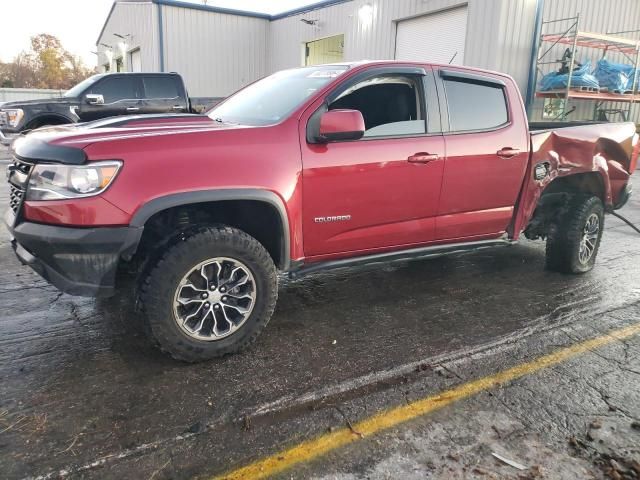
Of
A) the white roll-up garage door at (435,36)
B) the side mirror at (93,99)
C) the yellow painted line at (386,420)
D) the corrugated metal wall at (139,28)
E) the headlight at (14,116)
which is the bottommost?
the yellow painted line at (386,420)

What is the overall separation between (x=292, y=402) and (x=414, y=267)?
8.97ft

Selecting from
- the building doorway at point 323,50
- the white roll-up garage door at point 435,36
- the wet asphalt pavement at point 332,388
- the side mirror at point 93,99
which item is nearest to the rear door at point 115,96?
the side mirror at point 93,99

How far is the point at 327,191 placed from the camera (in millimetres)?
3250

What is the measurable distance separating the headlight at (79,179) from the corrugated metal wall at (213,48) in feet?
65.2

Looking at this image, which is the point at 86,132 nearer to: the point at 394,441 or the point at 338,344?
the point at 338,344

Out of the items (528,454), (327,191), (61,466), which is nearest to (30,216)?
(61,466)

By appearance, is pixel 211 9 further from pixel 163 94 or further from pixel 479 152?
pixel 479 152

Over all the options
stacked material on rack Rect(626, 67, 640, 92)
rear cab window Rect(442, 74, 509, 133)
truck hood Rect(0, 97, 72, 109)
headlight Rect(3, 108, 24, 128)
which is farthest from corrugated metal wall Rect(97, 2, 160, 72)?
rear cab window Rect(442, 74, 509, 133)

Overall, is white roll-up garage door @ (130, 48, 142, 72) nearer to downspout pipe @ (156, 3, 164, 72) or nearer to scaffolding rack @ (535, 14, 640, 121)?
downspout pipe @ (156, 3, 164, 72)

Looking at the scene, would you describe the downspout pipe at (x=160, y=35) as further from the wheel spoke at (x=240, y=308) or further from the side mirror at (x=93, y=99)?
the wheel spoke at (x=240, y=308)

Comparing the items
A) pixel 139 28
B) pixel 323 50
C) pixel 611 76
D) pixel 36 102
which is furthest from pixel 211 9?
pixel 611 76

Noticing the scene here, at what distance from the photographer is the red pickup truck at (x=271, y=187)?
266 cm

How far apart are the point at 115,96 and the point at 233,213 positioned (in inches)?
345

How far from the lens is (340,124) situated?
307 centimetres
